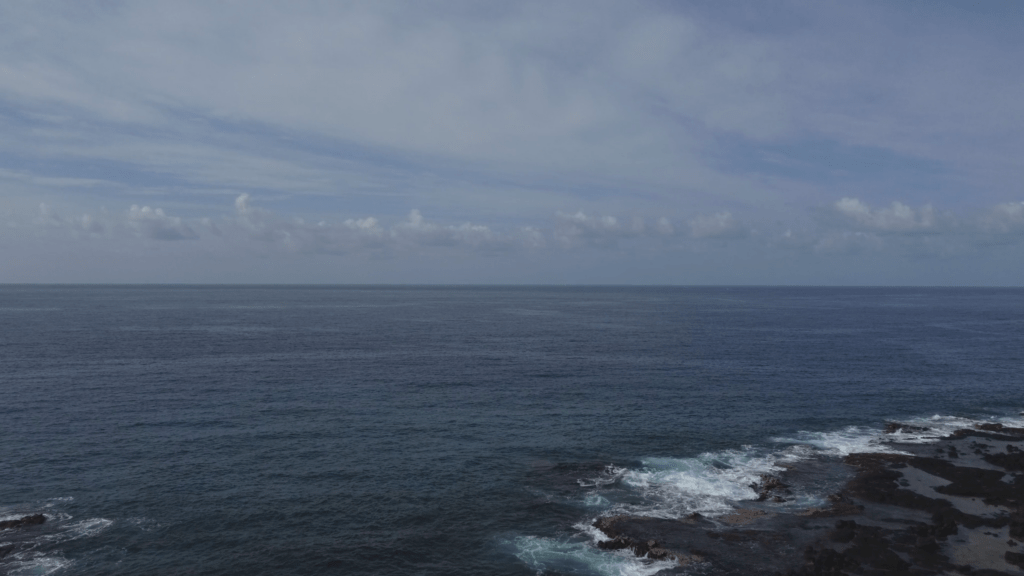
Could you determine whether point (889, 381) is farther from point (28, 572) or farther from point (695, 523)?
point (28, 572)

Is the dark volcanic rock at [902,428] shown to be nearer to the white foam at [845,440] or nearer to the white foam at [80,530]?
the white foam at [845,440]

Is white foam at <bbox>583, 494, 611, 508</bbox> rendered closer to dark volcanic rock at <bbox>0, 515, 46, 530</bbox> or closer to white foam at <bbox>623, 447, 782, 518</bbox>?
white foam at <bbox>623, 447, 782, 518</bbox>

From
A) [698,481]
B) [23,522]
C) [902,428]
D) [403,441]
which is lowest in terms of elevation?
[698,481]

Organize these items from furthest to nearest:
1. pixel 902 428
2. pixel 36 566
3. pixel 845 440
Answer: pixel 902 428 → pixel 845 440 → pixel 36 566

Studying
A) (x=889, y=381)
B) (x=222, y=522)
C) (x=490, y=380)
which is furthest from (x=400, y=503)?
(x=889, y=381)

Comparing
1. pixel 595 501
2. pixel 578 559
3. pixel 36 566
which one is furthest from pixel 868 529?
pixel 36 566

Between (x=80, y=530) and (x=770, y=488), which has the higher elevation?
(x=80, y=530)

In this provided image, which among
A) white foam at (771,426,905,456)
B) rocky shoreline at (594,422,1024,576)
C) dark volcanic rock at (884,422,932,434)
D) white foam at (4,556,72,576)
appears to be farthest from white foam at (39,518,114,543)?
dark volcanic rock at (884,422,932,434)

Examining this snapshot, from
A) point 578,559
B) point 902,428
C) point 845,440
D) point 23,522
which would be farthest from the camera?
point 902,428

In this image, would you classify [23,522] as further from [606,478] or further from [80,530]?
[606,478]
